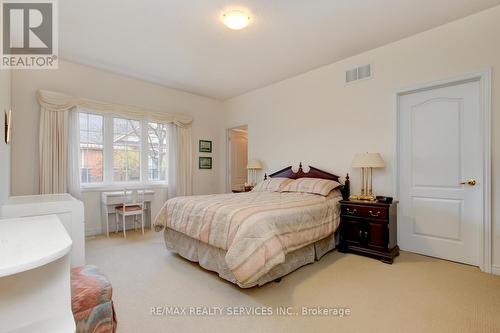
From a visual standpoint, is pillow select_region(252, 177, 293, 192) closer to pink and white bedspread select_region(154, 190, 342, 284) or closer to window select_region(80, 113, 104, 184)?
pink and white bedspread select_region(154, 190, 342, 284)

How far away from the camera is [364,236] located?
313cm

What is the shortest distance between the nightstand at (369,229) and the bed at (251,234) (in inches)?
6.1

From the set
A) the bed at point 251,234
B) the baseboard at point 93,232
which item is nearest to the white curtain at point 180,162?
the baseboard at point 93,232

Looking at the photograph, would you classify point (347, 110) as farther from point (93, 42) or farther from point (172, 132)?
point (93, 42)

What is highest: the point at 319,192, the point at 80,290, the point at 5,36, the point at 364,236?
the point at 5,36

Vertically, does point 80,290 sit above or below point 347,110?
below

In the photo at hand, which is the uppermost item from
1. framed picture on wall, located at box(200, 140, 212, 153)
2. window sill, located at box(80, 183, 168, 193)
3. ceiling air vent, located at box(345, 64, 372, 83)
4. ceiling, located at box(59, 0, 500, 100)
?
ceiling, located at box(59, 0, 500, 100)

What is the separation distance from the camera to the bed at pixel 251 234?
2.07 m

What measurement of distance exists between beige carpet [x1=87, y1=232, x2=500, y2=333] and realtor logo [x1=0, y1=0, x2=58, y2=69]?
2.57m

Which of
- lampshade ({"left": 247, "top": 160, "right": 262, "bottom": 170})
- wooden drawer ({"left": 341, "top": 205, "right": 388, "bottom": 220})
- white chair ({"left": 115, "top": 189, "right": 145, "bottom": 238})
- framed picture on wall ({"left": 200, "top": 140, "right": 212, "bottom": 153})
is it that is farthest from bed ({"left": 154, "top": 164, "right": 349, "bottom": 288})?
framed picture on wall ({"left": 200, "top": 140, "right": 212, "bottom": 153})

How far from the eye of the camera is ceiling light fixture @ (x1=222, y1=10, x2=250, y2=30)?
2666mm

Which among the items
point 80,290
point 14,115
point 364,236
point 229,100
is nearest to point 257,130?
point 229,100

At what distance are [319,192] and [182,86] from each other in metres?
3.50

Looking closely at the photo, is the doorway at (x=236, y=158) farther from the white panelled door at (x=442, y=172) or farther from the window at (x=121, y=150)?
the white panelled door at (x=442, y=172)
